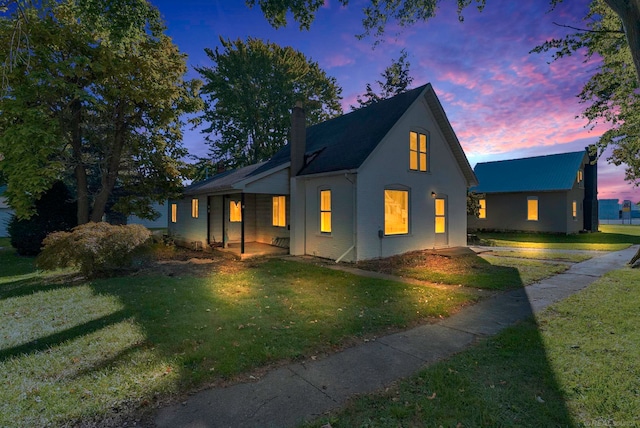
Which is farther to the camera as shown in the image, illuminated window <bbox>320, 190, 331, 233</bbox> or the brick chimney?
the brick chimney

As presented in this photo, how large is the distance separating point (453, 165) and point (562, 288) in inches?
334

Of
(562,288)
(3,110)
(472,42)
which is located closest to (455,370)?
(562,288)

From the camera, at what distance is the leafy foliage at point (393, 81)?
35906 millimetres

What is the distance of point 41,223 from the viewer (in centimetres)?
1434

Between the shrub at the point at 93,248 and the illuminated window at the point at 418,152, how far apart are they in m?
10.5

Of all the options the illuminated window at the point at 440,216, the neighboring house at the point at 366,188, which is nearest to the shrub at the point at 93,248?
the neighboring house at the point at 366,188

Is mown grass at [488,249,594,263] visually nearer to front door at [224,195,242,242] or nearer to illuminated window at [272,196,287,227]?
illuminated window at [272,196,287,227]

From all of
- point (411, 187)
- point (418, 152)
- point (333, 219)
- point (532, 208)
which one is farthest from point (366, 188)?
point (532, 208)

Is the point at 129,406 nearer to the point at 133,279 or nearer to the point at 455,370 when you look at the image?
the point at 455,370

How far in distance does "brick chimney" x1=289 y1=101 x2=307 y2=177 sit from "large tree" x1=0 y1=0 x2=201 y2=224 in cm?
560

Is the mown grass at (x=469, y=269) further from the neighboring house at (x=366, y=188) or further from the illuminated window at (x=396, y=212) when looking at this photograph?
the illuminated window at (x=396, y=212)

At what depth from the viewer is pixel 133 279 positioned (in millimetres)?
9078

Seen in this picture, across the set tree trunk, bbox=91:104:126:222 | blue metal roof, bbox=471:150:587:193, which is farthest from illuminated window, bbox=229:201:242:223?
blue metal roof, bbox=471:150:587:193

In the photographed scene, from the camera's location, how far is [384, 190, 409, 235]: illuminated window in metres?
12.4
